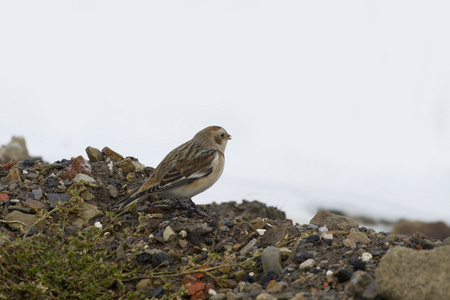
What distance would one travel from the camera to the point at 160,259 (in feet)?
18.1

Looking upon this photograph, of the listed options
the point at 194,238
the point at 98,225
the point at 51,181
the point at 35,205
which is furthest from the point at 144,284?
the point at 51,181

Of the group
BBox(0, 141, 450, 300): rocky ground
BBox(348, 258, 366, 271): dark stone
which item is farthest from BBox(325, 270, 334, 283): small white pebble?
BBox(348, 258, 366, 271): dark stone

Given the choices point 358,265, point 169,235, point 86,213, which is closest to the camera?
point 358,265

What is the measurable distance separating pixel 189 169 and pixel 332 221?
1.82m

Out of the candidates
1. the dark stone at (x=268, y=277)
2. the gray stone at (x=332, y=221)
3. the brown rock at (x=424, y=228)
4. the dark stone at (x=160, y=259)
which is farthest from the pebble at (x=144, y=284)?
the brown rock at (x=424, y=228)

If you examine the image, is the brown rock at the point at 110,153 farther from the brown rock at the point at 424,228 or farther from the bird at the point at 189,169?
the brown rock at the point at 424,228

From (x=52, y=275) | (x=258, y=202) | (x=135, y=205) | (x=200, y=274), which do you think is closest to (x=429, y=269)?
(x=200, y=274)

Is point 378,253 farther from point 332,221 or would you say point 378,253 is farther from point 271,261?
point 332,221

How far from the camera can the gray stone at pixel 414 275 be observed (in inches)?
158

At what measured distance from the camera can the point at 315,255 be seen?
5285mm

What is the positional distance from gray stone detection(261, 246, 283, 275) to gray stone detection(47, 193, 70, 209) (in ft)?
8.64

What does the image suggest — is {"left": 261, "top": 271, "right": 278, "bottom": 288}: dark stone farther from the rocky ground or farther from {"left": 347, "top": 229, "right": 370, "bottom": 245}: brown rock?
{"left": 347, "top": 229, "right": 370, "bottom": 245}: brown rock

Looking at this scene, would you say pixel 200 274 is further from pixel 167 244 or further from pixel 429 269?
pixel 429 269

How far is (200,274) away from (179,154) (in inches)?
97.0
